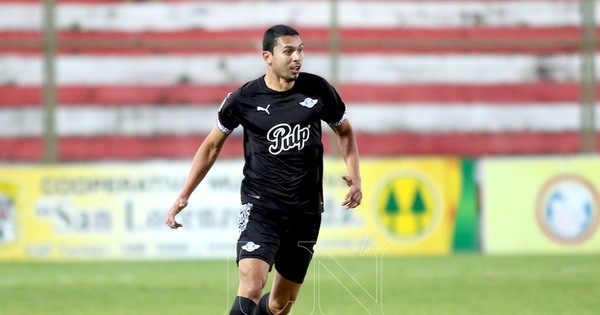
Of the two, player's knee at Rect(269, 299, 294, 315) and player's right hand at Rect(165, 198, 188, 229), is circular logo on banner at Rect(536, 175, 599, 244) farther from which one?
player's right hand at Rect(165, 198, 188, 229)

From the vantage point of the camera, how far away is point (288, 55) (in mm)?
7750

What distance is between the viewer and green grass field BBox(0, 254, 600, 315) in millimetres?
10883

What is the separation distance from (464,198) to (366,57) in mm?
6283

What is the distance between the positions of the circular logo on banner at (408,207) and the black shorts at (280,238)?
767 cm

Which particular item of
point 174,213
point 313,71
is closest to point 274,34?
point 174,213

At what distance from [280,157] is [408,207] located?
802cm

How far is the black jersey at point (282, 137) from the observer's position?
792 centimetres

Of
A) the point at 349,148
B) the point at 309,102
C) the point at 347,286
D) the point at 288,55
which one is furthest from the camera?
the point at 347,286

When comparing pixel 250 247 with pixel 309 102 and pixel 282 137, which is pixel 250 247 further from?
pixel 309 102

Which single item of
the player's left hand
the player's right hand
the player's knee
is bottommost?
the player's knee

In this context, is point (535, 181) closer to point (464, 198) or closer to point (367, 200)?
point (464, 198)

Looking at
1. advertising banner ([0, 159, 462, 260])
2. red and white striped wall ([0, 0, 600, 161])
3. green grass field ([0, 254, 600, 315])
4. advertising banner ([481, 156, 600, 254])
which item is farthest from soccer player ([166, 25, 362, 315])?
red and white striped wall ([0, 0, 600, 161])

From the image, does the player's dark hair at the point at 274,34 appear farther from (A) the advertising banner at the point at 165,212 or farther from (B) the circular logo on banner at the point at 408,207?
(B) the circular logo on banner at the point at 408,207

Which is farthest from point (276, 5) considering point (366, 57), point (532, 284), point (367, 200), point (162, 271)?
point (532, 284)
